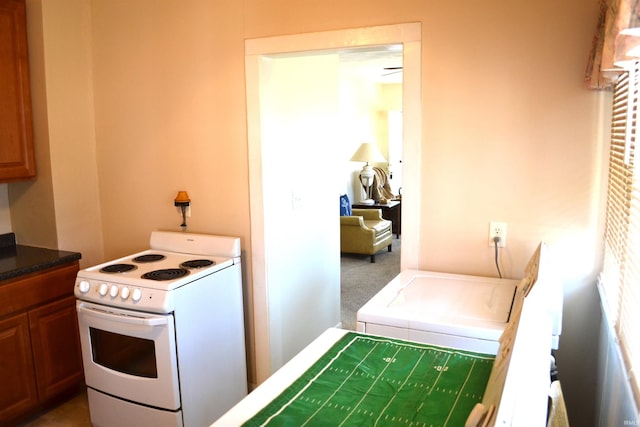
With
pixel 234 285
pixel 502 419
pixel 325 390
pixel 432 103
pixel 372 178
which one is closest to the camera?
pixel 502 419

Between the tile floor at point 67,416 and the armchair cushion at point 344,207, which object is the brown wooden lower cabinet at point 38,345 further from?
the armchair cushion at point 344,207

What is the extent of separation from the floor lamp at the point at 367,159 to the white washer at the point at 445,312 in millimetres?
5425

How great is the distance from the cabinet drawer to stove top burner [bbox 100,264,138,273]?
1.26ft

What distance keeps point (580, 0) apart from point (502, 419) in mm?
1936

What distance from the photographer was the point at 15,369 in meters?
2.69

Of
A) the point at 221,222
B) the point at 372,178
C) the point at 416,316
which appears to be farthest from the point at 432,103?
the point at 372,178

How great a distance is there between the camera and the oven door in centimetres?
238

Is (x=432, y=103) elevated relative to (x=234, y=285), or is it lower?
elevated

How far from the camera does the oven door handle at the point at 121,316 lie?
2342 millimetres

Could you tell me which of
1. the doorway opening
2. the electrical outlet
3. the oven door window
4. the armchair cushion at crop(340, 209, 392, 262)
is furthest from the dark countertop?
the armchair cushion at crop(340, 209, 392, 262)

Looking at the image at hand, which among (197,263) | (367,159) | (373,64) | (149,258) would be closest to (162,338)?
(197,263)

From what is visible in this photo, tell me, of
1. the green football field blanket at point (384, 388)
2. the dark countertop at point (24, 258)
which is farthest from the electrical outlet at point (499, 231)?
the dark countertop at point (24, 258)

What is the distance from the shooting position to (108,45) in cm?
320

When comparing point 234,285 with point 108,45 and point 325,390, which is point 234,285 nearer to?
point 325,390
